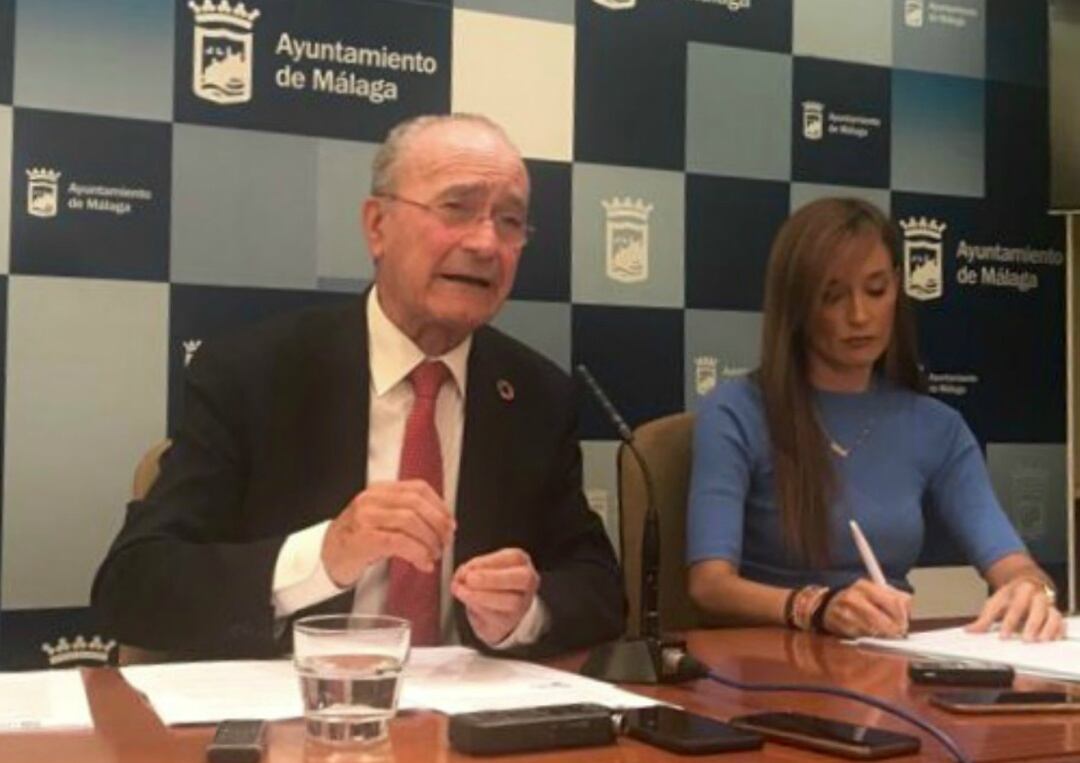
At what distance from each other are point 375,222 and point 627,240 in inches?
37.1

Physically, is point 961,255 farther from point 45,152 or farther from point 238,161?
point 45,152

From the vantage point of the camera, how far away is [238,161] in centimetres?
257

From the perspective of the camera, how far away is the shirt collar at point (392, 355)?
6.53 ft

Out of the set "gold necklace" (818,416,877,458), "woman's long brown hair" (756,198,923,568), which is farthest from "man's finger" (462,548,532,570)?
"gold necklace" (818,416,877,458)

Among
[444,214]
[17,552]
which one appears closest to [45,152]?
[17,552]

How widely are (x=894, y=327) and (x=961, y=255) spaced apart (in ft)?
3.07

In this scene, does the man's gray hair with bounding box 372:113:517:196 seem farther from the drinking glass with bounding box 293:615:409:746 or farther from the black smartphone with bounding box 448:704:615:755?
the black smartphone with bounding box 448:704:615:755

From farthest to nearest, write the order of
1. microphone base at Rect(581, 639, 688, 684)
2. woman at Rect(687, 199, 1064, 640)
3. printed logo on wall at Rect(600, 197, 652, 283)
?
printed logo on wall at Rect(600, 197, 652, 283)
woman at Rect(687, 199, 1064, 640)
microphone base at Rect(581, 639, 688, 684)

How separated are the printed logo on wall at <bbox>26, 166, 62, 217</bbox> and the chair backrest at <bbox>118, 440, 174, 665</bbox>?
23.4 inches

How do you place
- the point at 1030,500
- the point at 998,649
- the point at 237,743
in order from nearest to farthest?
the point at 237,743 → the point at 998,649 → the point at 1030,500

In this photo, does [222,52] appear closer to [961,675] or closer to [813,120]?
[813,120]

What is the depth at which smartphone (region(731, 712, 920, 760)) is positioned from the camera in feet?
3.79

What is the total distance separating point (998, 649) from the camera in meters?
1.76

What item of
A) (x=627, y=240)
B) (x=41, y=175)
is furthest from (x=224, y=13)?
(x=627, y=240)
